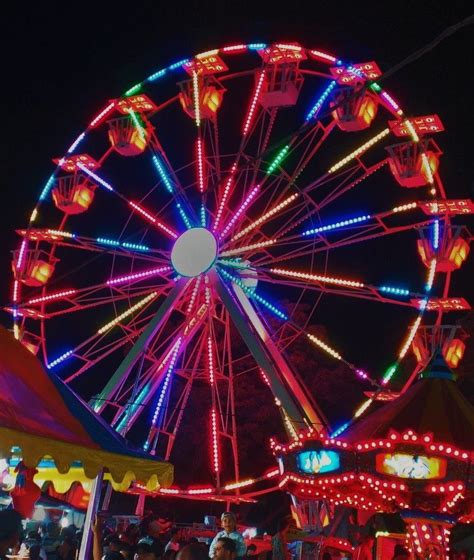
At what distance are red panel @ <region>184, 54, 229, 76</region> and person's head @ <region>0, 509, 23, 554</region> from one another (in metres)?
15.8

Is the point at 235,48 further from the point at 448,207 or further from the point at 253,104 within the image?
the point at 448,207

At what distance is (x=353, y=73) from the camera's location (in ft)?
58.0

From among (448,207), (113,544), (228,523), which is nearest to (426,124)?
(448,207)

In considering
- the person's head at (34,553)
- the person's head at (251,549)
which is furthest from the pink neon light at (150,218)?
the person's head at (34,553)

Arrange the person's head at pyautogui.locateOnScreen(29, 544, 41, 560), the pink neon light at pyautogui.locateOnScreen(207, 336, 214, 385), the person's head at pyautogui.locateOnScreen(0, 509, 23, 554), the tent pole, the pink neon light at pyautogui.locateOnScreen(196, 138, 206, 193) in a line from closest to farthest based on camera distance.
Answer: the person's head at pyautogui.locateOnScreen(0, 509, 23, 554) → the tent pole → the person's head at pyautogui.locateOnScreen(29, 544, 41, 560) → the pink neon light at pyautogui.locateOnScreen(207, 336, 214, 385) → the pink neon light at pyautogui.locateOnScreen(196, 138, 206, 193)

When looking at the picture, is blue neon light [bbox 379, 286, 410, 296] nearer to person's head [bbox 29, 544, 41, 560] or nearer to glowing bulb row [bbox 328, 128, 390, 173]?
glowing bulb row [bbox 328, 128, 390, 173]

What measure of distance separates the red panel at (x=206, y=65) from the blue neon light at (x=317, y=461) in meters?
11.4

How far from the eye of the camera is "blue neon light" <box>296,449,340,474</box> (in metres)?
9.70

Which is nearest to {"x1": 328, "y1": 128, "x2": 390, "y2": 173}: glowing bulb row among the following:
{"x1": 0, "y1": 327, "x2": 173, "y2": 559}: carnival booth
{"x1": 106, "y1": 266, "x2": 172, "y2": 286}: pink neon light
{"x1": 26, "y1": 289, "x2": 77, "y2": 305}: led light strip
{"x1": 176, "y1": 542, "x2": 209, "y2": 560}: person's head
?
{"x1": 106, "y1": 266, "x2": 172, "y2": 286}: pink neon light

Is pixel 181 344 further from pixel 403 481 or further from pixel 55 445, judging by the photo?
pixel 55 445

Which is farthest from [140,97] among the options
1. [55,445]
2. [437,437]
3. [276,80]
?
[55,445]

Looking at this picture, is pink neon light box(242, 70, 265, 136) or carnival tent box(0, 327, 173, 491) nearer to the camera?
carnival tent box(0, 327, 173, 491)

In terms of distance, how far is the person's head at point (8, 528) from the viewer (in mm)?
4516

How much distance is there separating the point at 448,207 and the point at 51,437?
11.9m
